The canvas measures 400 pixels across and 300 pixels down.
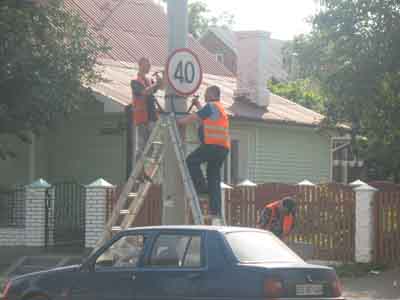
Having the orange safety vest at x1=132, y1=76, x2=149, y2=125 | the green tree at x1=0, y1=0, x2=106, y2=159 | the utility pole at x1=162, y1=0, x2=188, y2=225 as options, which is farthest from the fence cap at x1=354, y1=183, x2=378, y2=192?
the green tree at x1=0, y1=0, x2=106, y2=159

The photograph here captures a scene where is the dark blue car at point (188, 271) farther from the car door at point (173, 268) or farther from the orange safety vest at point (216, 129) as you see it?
the orange safety vest at point (216, 129)

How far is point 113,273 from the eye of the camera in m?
11.0

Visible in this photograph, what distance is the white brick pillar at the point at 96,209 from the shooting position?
20234mm

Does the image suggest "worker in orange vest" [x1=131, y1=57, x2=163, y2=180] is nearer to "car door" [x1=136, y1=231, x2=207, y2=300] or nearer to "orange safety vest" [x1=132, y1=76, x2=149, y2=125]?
"orange safety vest" [x1=132, y1=76, x2=149, y2=125]

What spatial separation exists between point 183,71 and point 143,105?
123 cm

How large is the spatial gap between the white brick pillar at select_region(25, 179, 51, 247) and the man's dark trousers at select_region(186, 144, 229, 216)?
829 cm

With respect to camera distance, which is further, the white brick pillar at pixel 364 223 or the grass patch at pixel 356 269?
the white brick pillar at pixel 364 223

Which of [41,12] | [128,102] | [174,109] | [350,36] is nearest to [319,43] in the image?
[350,36]

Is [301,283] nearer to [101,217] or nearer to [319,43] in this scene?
[101,217]

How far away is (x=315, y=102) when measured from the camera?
→ 4041cm

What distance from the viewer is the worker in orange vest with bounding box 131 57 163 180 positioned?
539 inches

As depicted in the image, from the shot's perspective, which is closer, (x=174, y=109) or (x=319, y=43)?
(x=174, y=109)

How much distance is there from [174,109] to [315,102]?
27799mm

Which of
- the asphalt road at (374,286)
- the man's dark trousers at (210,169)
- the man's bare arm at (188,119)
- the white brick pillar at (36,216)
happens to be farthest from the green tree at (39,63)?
the man's bare arm at (188,119)
